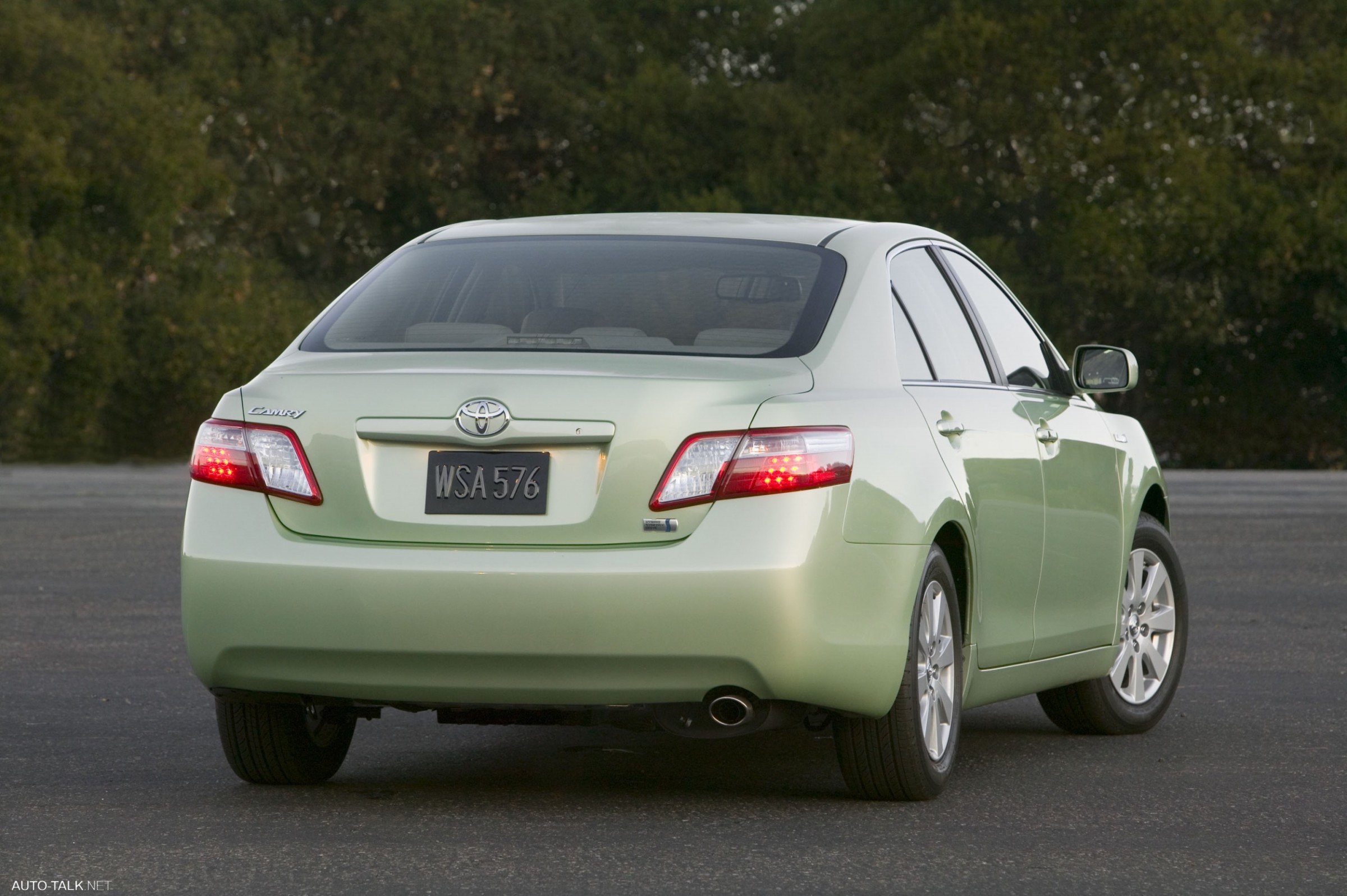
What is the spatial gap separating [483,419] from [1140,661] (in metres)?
3.32

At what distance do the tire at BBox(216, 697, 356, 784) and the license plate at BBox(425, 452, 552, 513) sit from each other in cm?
90

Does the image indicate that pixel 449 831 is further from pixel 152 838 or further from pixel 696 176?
pixel 696 176

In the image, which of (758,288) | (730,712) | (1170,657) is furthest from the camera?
(1170,657)

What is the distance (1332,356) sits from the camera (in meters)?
49.0

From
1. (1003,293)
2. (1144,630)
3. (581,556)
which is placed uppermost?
(1003,293)

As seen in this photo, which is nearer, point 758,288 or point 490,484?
point 490,484

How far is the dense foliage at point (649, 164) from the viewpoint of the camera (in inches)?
1686

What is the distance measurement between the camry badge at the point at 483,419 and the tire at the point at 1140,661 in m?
2.72

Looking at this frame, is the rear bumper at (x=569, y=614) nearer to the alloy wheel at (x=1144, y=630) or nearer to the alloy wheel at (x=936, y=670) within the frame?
the alloy wheel at (x=936, y=670)

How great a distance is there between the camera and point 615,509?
19.4ft

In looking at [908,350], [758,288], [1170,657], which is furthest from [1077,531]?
[758,288]

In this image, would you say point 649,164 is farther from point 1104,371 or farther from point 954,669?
point 954,669

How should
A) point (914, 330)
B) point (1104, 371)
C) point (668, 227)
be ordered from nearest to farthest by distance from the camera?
point (914, 330), point (668, 227), point (1104, 371)

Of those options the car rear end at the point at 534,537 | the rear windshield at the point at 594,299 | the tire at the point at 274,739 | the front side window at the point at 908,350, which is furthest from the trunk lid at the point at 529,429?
the tire at the point at 274,739
